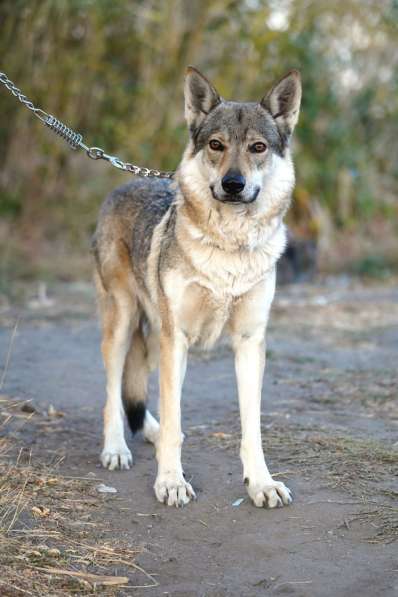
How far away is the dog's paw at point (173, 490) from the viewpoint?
404 centimetres

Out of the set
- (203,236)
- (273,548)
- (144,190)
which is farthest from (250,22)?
(273,548)

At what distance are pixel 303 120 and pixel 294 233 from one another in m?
2.81

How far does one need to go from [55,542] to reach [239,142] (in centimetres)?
213

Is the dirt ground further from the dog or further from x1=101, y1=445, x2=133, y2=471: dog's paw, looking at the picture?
the dog

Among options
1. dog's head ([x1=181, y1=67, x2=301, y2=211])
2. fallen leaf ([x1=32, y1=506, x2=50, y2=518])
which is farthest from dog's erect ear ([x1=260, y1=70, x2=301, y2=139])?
fallen leaf ([x1=32, y1=506, x2=50, y2=518])

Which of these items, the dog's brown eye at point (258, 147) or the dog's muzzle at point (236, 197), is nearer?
the dog's muzzle at point (236, 197)

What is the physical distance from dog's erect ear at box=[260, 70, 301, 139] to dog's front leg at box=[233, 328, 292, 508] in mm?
1150

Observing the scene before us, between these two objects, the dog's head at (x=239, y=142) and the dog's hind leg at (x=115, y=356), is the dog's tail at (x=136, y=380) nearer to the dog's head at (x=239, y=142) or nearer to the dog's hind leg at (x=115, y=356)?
the dog's hind leg at (x=115, y=356)

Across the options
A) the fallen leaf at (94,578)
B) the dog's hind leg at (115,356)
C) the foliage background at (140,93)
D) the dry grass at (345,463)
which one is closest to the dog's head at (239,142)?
the dog's hind leg at (115,356)

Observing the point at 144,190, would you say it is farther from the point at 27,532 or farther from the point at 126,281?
the point at 27,532

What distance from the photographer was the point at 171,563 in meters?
3.39

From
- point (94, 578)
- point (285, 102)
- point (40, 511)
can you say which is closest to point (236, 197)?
point (285, 102)

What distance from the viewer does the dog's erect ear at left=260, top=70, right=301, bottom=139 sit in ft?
14.5

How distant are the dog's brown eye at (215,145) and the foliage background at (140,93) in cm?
793
